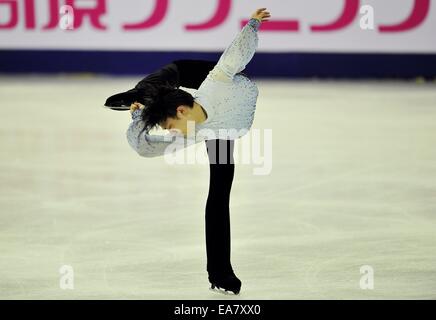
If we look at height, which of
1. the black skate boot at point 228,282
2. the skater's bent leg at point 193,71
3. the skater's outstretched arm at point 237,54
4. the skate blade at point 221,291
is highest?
the skater's outstretched arm at point 237,54

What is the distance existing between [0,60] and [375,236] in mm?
8031

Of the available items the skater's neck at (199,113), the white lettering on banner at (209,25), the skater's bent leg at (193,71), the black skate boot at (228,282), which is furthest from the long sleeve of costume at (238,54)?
the white lettering on banner at (209,25)

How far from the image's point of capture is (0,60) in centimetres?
1155

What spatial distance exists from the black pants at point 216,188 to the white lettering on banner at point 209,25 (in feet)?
24.8

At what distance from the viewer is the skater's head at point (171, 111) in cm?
311

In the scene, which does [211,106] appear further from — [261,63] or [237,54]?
[261,63]

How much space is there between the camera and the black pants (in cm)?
329

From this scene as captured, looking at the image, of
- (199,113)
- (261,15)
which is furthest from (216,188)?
(261,15)

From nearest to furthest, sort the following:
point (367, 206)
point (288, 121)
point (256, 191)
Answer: point (367, 206) → point (256, 191) → point (288, 121)

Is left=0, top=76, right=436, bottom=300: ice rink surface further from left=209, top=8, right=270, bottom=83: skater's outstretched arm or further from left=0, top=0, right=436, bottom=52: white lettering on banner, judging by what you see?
left=0, top=0, right=436, bottom=52: white lettering on banner

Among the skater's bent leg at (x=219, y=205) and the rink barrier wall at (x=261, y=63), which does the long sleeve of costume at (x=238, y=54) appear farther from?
the rink barrier wall at (x=261, y=63)

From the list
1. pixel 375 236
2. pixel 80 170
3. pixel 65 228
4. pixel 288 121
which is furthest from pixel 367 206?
pixel 288 121

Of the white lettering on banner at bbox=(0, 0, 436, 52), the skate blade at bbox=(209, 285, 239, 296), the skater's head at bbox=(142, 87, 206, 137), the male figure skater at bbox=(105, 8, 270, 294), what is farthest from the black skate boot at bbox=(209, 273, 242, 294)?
the white lettering on banner at bbox=(0, 0, 436, 52)
